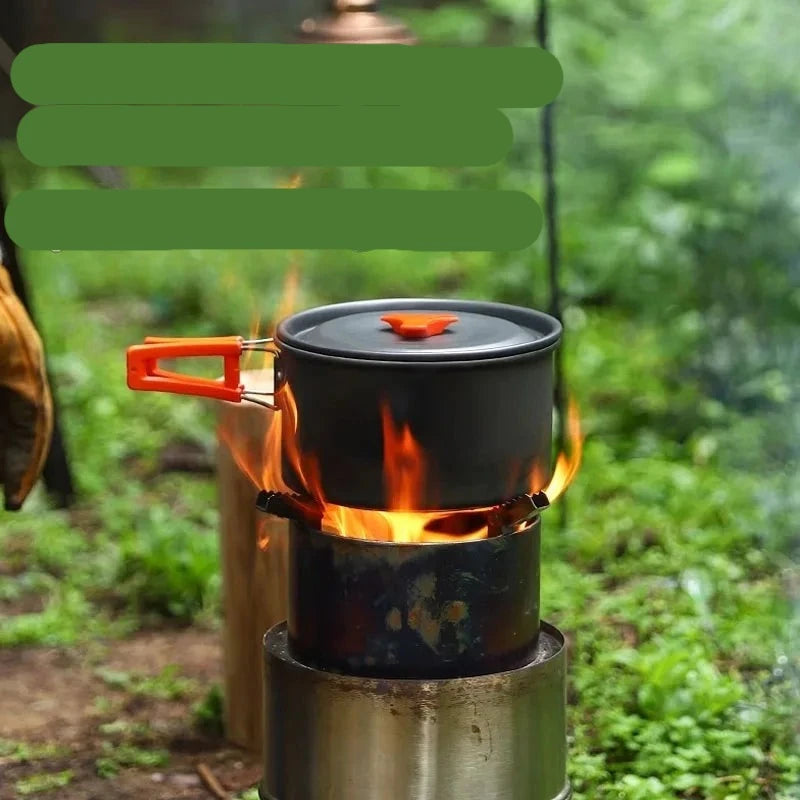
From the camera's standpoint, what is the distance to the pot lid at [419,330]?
110 inches

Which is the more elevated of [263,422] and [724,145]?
[724,145]

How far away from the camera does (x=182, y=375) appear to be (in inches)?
119

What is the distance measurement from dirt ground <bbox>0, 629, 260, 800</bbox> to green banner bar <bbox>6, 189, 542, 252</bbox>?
1.43 m

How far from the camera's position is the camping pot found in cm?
279

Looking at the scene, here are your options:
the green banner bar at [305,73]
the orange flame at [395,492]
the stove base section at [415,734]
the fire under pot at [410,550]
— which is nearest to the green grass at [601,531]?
the stove base section at [415,734]

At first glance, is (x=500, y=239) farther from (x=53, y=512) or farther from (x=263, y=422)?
(x=53, y=512)

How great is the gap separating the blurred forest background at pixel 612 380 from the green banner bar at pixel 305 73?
5.54 ft

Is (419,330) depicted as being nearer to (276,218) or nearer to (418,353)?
(418,353)

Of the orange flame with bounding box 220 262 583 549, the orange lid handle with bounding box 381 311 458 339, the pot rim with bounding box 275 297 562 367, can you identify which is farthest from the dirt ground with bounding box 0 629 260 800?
the orange lid handle with bounding box 381 311 458 339

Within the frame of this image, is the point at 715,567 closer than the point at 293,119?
No

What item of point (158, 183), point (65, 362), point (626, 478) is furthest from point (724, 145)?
point (158, 183)

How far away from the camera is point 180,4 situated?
9.99 meters

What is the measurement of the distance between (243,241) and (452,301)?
880mm

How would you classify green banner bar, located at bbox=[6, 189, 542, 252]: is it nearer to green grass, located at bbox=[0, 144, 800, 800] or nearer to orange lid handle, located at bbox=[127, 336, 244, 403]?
orange lid handle, located at bbox=[127, 336, 244, 403]
